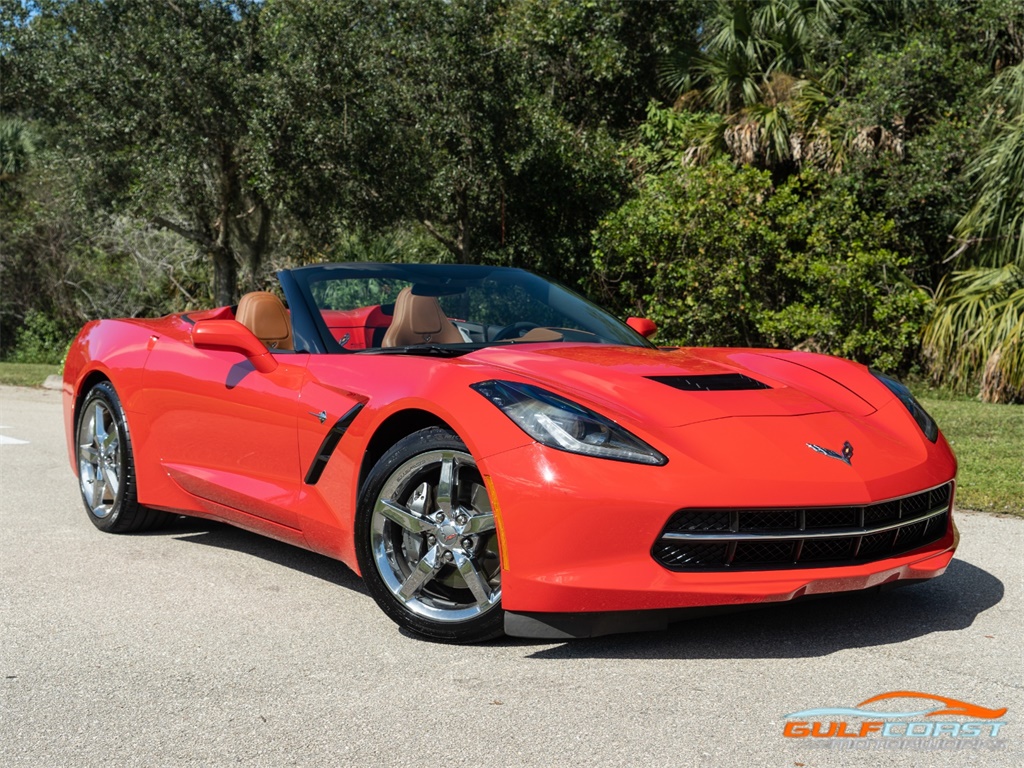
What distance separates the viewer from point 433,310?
5.18m

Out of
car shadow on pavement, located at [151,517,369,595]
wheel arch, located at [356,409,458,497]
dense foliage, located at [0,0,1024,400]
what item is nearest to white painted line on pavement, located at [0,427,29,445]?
car shadow on pavement, located at [151,517,369,595]

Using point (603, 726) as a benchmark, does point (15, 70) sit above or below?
above

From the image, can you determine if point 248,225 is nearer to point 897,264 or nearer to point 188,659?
point 897,264

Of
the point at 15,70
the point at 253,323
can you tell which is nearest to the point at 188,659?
the point at 253,323

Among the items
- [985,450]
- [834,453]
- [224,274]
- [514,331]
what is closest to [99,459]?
[514,331]

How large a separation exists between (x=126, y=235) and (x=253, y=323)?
20.9m

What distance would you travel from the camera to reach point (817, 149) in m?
15.6

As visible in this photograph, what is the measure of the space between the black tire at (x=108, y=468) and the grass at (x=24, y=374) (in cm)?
1121

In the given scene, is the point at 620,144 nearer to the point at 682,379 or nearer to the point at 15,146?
the point at 15,146

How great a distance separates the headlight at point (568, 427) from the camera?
3725 millimetres

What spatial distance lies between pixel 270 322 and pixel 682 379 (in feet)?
6.66

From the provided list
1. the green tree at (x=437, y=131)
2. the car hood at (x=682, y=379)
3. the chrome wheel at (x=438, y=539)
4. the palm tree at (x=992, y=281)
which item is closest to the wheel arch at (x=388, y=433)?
the chrome wheel at (x=438, y=539)

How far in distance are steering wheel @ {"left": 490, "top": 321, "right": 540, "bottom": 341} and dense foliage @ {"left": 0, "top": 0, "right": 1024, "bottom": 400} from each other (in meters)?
9.29

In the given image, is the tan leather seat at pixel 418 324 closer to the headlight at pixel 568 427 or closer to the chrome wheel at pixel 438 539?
the chrome wheel at pixel 438 539
